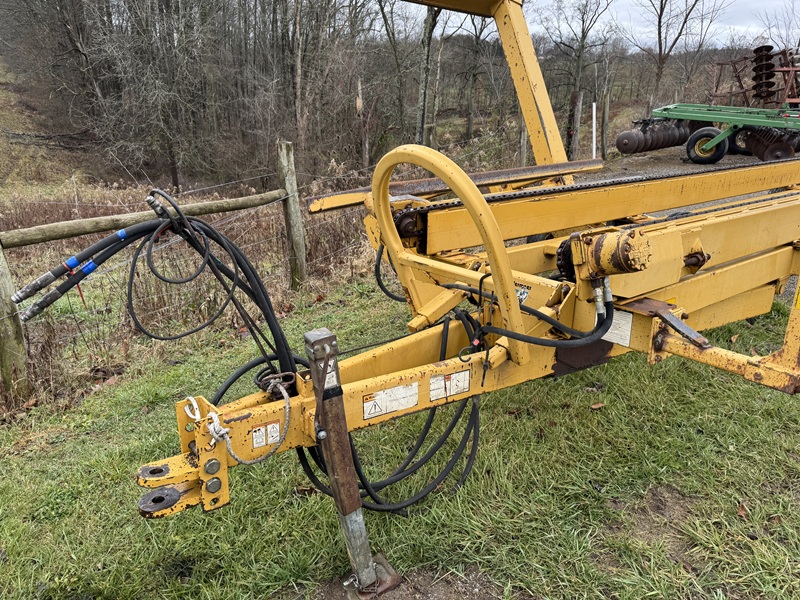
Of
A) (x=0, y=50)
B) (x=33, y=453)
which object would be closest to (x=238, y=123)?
(x=0, y=50)

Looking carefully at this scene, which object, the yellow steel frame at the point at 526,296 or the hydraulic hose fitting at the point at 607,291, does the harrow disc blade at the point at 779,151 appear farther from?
the hydraulic hose fitting at the point at 607,291

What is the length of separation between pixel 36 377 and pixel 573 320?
381cm

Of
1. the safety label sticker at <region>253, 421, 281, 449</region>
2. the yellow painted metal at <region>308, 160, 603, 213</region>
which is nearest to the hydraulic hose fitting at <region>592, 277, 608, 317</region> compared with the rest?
the safety label sticker at <region>253, 421, 281, 449</region>

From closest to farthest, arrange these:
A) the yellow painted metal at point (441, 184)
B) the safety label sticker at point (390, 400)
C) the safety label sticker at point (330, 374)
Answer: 1. the safety label sticker at point (330, 374)
2. the safety label sticker at point (390, 400)
3. the yellow painted metal at point (441, 184)

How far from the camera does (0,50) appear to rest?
25688 millimetres

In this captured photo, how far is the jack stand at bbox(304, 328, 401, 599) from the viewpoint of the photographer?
6.22ft

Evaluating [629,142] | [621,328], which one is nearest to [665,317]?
[621,328]

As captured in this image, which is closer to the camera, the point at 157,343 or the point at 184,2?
the point at 157,343

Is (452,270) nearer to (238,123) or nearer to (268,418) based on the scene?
(268,418)

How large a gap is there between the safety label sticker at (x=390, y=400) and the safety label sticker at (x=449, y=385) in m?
0.08

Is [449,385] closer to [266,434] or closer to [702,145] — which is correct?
[266,434]

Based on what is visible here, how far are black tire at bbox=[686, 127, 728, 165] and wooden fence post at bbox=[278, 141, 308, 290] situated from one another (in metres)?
8.67

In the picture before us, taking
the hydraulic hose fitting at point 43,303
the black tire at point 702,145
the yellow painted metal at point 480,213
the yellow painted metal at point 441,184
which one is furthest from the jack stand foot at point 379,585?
the black tire at point 702,145

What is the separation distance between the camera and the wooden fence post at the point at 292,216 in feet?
19.7
